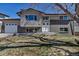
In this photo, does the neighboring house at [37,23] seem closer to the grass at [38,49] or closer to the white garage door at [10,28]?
the white garage door at [10,28]

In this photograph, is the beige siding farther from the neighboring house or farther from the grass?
the grass

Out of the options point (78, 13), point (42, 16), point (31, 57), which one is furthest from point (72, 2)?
point (31, 57)

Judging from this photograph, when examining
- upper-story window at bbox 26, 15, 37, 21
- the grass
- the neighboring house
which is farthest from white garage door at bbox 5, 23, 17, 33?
upper-story window at bbox 26, 15, 37, 21

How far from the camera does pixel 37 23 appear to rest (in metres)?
4.61

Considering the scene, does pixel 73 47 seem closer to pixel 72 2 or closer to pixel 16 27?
pixel 72 2

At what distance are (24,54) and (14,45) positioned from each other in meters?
0.30

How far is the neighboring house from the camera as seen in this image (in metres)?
4.57

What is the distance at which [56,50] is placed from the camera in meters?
4.36

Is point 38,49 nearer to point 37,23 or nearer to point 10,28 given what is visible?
point 37,23

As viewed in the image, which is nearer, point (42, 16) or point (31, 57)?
point (31, 57)

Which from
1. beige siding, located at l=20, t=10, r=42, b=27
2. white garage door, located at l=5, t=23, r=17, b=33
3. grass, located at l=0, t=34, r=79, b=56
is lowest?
grass, located at l=0, t=34, r=79, b=56

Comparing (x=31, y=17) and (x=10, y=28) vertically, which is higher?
(x=31, y=17)

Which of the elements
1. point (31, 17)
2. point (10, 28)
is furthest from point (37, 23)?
point (10, 28)

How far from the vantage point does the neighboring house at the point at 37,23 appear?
15.0ft
